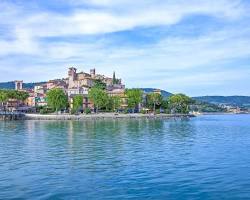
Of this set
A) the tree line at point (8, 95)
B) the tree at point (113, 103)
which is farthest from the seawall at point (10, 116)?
the tree at point (113, 103)

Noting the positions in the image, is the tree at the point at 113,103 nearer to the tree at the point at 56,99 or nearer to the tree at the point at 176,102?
the tree at the point at 56,99

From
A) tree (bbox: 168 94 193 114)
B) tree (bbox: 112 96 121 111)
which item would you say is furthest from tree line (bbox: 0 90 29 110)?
tree (bbox: 168 94 193 114)

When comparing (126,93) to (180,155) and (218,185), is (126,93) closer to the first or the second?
(180,155)

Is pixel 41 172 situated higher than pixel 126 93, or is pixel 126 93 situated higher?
pixel 126 93

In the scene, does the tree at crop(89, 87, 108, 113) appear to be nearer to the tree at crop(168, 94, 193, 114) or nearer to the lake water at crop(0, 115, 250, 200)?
the tree at crop(168, 94, 193, 114)

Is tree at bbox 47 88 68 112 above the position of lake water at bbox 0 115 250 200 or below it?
above

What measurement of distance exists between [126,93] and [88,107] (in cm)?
1735

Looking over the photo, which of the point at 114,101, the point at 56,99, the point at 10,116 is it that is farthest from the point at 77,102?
the point at 10,116

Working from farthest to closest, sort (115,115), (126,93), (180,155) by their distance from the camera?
(126,93) → (115,115) → (180,155)

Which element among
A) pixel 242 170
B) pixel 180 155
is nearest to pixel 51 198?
pixel 242 170

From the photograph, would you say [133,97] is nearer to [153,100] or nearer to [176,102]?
[153,100]

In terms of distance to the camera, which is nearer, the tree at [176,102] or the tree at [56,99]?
the tree at [56,99]

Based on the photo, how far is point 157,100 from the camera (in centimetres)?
18900

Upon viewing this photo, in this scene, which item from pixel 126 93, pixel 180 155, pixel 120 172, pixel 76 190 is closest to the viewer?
pixel 76 190
